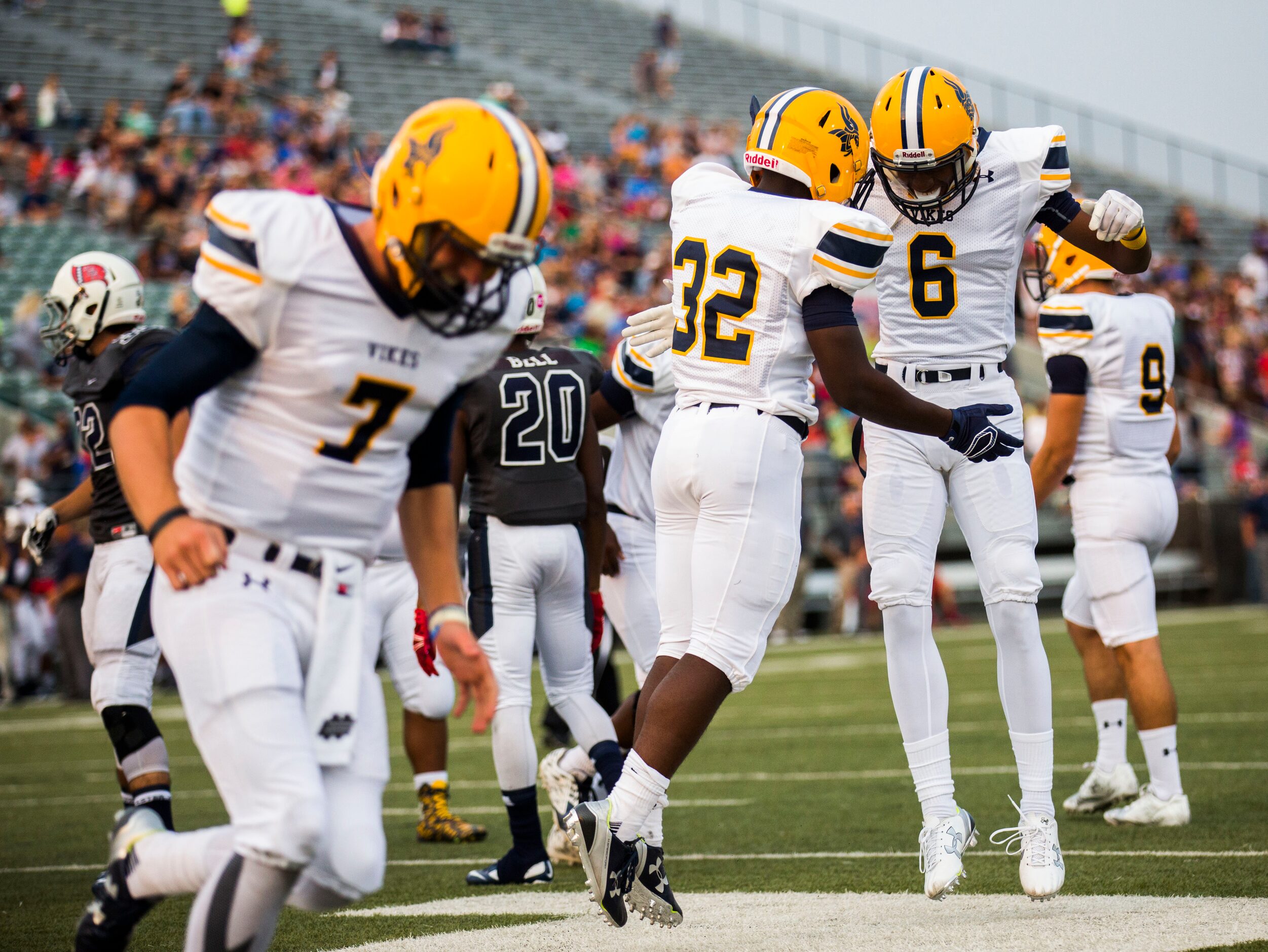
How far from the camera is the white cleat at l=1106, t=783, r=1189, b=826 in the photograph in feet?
19.6

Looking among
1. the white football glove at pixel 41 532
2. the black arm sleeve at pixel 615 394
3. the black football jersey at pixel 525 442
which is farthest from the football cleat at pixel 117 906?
the black arm sleeve at pixel 615 394

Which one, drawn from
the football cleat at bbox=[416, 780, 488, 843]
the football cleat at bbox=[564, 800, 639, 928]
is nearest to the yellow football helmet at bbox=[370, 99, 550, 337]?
the football cleat at bbox=[564, 800, 639, 928]

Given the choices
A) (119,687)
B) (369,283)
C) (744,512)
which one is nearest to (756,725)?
(119,687)

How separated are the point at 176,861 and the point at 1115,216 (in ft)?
11.0

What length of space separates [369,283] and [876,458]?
7.30 ft

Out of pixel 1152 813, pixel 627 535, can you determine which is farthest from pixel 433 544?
pixel 1152 813

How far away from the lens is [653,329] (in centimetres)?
512

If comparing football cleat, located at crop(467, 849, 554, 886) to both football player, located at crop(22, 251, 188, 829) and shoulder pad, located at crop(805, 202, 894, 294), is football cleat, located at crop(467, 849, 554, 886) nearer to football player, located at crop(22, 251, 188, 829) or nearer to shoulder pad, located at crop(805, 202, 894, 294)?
football player, located at crop(22, 251, 188, 829)

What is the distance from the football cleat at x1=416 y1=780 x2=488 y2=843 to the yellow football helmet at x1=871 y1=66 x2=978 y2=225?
129 inches

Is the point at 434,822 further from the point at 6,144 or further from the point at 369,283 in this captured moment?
the point at 6,144

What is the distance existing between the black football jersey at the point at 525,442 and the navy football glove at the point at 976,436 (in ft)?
5.72

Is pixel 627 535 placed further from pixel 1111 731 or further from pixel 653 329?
pixel 1111 731

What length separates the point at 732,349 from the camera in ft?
14.7

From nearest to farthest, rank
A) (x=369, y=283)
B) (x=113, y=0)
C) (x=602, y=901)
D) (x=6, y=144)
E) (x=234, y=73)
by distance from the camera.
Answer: (x=369, y=283) → (x=602, y=901) → (x=6, y=144) → (x=234, y=73) → (x=113, y=0)
